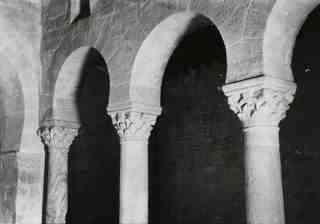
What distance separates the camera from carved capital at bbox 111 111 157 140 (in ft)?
17.8

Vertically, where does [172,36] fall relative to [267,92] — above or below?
above

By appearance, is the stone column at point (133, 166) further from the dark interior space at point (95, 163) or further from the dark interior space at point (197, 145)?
the dark interior space at point (197, 145)

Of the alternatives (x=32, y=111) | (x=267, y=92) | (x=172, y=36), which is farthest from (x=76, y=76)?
(x=267, y=92)

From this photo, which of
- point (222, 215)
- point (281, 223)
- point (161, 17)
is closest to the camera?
point (281, 223)

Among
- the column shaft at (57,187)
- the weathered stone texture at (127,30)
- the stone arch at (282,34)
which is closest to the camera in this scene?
the stone arch at (282,34)

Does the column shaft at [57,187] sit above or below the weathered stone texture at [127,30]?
below

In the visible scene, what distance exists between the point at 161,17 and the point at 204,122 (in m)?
3.53

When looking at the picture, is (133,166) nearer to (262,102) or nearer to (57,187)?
(57,187)

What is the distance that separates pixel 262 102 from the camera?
414 cm

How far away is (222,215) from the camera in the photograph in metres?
7.84

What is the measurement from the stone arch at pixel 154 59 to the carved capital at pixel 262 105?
1406 mm

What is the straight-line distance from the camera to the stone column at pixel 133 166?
529 centimetres

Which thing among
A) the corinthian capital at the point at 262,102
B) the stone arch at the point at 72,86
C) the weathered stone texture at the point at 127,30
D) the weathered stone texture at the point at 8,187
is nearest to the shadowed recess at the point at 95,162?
the stone arch at the point at 72,86

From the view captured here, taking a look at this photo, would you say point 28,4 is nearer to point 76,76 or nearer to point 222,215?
point 76,76
